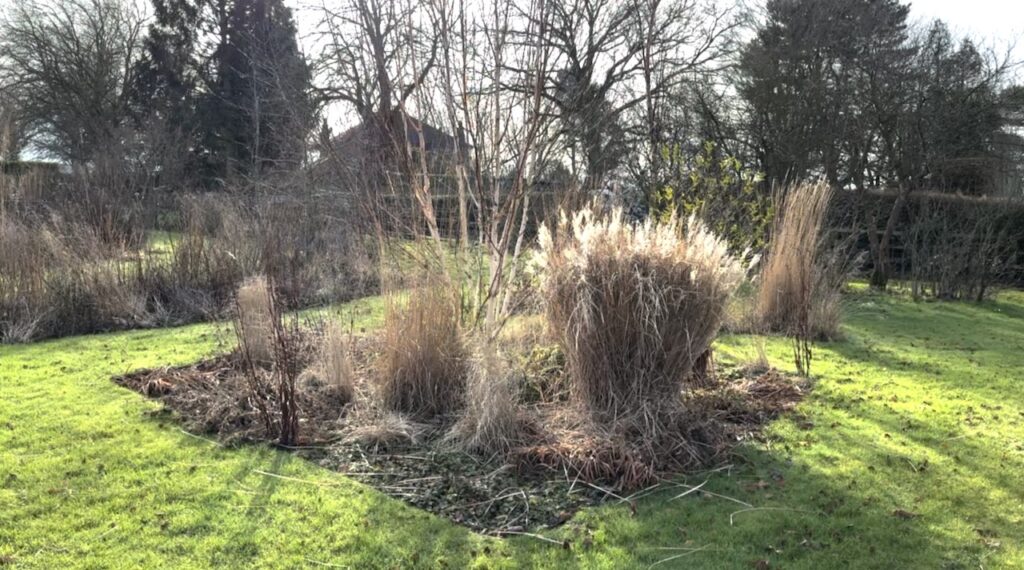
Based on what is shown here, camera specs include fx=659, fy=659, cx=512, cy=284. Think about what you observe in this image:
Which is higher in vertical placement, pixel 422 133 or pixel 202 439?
pixel 422 133

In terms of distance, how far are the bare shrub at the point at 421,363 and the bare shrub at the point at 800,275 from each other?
334 cm

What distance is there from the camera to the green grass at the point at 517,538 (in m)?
2.73

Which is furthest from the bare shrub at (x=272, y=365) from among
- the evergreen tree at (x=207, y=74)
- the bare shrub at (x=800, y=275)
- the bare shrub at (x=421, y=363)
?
the evergreen tree at (x=207, y=74)

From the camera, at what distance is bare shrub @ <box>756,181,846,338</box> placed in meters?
6.47

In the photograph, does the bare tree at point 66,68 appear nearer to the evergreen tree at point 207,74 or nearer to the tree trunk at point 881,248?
the evergreen tree at point 207,74

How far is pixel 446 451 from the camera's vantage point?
375 cm

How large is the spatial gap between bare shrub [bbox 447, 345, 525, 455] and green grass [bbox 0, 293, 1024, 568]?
689 millimetres

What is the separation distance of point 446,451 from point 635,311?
1.35 meters

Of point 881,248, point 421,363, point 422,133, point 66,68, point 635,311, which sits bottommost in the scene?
point 421,363

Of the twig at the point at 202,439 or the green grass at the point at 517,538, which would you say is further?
the twig at the point at 202,439

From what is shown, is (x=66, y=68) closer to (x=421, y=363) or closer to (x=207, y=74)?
(x=207, y=74)

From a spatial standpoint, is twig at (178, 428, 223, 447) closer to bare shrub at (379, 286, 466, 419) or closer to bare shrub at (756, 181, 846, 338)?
bare shrub at (379, 286, 466, 419)

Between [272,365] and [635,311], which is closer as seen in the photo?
[635,311]

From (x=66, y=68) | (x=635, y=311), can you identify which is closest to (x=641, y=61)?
(x=635, y=311)
